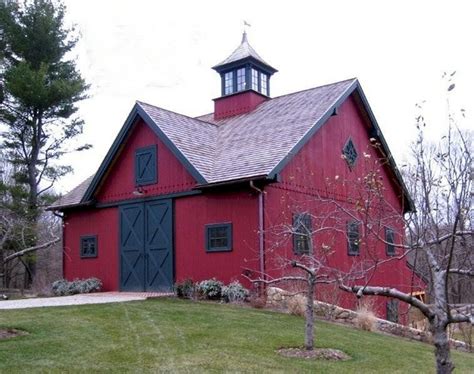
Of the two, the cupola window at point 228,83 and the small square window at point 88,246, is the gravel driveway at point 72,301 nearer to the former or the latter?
the small square window at point 88,246

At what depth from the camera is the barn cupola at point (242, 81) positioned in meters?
19.1

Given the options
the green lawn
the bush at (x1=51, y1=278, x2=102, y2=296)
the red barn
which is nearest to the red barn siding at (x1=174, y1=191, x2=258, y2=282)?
the red barn

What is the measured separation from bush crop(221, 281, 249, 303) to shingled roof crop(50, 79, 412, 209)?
8.22 feet

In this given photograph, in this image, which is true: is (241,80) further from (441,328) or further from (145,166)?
(441,328)

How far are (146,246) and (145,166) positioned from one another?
2295 mm

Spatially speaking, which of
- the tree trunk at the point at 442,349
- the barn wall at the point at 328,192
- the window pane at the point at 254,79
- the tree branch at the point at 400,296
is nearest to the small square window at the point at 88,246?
the barn wall at the point at 328,192

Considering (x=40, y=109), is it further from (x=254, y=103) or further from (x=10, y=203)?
(x=254, y=103)

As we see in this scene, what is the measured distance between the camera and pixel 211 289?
13.8 metres

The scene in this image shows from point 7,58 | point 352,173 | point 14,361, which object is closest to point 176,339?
point 14,361

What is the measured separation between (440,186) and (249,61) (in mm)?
14851

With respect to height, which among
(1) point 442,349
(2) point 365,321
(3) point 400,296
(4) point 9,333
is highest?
(3) point 400,296

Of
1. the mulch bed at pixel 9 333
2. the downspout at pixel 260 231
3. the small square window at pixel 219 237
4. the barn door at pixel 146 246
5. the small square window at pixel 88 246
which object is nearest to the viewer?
the mulch bed at pixel 9 333

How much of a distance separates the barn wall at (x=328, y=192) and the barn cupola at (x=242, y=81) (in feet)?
10.8

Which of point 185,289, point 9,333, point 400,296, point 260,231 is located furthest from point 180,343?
point 185,289
